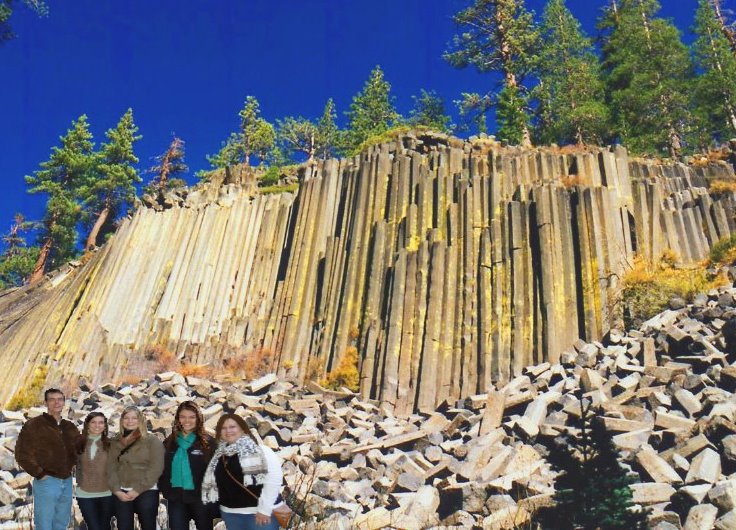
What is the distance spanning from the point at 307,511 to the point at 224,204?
645 inches

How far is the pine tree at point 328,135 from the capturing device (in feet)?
150

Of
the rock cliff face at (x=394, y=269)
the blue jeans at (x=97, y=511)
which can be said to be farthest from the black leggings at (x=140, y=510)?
the rock cliff face at (x=394, y=269)

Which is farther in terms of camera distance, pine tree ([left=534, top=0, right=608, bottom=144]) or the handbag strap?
pine tree ([left=534, top=0, right=608, bottom=144])

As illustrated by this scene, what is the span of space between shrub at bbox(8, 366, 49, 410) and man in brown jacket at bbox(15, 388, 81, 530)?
523 inches

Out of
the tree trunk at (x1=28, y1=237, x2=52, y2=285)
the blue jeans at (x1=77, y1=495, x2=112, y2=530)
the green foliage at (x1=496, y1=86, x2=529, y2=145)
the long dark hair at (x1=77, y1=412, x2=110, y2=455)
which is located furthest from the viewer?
the tree trunk at (x1=28, y1=237, x2=52, y2=285)

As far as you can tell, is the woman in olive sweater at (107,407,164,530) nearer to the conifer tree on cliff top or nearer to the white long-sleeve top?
the white long-sleeve top

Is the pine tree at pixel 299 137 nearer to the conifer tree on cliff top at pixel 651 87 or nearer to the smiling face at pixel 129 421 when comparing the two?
the conifer tree on cliff top at pixel 651 87

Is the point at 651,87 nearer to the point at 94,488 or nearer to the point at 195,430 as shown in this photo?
the point at 195,430

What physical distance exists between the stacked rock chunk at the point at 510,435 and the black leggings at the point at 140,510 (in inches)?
52.4

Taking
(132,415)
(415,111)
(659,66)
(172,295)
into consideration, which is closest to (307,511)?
(132,415)

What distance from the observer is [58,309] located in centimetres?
2073

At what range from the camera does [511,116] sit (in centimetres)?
2948

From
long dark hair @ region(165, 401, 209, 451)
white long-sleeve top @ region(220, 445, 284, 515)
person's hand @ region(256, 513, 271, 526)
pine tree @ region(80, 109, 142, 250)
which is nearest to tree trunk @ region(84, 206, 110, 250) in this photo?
pine tree @ region(80, 109, 142, 250)

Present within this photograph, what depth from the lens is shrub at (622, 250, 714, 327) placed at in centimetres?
1158
